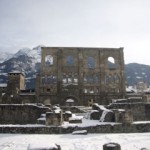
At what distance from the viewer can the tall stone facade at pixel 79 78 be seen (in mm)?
44656

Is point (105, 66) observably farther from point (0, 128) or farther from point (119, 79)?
point (0, 128)

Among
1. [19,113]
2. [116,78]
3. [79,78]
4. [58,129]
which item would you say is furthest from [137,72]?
[58,129]

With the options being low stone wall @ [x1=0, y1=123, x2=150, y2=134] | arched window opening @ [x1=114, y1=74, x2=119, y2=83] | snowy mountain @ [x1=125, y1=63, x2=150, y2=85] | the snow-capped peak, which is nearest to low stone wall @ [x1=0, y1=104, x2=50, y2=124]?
low stone wall @ [x1=0, y1=123, x2=150, y2=134]

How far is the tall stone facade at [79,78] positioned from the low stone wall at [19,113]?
1995 cm

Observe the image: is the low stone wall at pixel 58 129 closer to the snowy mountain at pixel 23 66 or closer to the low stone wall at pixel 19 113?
the low stone wall at pixel 19 113

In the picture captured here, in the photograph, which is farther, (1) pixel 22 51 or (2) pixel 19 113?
(1) pixel 22 51

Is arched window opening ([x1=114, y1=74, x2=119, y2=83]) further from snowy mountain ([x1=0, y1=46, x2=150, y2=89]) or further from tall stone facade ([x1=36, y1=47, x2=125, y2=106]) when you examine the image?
snowy mountain ([x1=0, y1=46, x2=150, y2=89])

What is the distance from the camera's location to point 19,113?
2369cm

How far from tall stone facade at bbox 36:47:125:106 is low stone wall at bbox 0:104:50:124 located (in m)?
20.0

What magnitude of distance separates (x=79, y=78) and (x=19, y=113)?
75.9 ft

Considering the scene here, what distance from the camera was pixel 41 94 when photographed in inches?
1746

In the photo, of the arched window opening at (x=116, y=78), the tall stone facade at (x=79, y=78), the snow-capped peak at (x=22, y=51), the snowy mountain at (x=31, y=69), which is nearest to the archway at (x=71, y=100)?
the tall stone facade at (x=79, y=78)

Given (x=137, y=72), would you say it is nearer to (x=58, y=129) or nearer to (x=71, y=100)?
(x=71, y=100)

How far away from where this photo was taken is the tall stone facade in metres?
44.7
